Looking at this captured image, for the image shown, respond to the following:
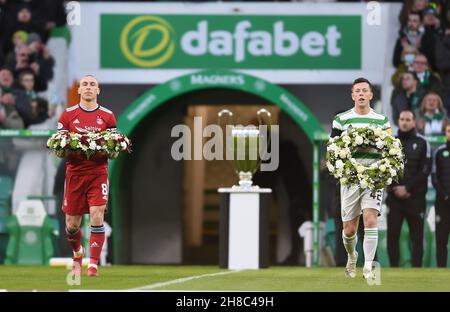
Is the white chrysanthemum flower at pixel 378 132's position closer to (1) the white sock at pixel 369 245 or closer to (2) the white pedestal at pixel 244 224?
(1) the white sock at pixel 369 245

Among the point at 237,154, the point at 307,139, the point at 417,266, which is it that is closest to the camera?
the point at 237,154

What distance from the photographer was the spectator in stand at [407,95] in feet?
73.9

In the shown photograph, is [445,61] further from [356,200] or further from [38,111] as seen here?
[356,200]

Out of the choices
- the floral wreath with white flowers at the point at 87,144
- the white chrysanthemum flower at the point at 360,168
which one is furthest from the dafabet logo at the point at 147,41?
the white chrysanthemum flower at the point at 360,168

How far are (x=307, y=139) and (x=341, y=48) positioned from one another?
227cm

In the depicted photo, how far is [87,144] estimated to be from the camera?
15.2m

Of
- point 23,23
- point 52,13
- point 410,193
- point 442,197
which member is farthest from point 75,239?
point 52,13

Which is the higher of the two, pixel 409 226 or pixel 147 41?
pixel 147 41

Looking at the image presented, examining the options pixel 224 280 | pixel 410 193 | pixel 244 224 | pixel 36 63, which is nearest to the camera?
pixel 224 280

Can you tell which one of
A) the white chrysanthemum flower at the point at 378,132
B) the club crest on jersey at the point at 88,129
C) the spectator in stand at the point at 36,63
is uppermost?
the spectator in stand at the point at 36,63

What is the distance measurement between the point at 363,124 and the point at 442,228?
22.2ft

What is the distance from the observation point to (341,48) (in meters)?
23.0

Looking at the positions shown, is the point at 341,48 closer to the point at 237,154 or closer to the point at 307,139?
the point at 307,139
